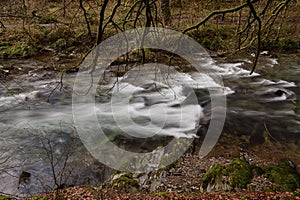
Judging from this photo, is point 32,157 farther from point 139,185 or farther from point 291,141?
point 291,141

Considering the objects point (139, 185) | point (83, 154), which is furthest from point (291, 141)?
point (83, 154)

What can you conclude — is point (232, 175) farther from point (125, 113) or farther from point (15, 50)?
point (15, 50)

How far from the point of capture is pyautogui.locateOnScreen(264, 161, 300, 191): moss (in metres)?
5.43

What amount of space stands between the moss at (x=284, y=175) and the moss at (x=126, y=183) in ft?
8.01

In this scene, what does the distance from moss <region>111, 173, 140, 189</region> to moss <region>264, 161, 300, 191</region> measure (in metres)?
2.44

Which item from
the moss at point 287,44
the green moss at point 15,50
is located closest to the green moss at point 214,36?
the moss at point 287,44

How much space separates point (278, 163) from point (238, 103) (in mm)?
3644

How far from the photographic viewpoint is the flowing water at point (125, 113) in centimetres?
648

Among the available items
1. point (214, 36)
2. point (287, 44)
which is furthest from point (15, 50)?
point (287, 44)

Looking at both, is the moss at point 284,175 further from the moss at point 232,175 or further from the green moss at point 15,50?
the green moss at point 15,50

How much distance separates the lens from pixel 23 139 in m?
7.82

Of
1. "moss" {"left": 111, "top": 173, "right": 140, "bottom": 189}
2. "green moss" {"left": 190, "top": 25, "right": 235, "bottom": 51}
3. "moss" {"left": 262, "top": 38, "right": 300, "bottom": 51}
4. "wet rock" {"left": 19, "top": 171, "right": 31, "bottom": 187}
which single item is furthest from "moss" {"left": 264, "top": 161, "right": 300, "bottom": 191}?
"moss" {"left": 262, "top": 38, "right": 300, "bottom": 51}

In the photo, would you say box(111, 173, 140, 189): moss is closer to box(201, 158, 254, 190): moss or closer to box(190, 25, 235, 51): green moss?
box(201, 158, 254, 190): moss

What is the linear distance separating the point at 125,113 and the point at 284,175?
207 inches
